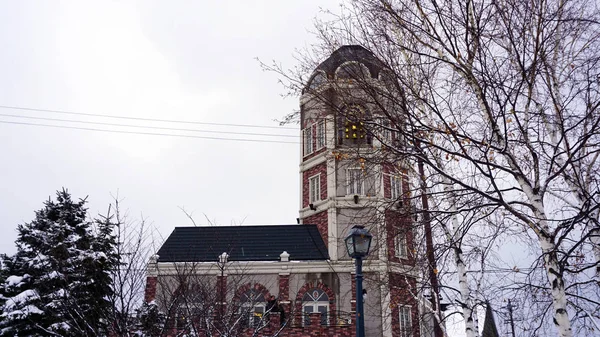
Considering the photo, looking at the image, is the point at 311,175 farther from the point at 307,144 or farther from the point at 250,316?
the point at 250,316

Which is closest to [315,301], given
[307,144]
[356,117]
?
[307,144]

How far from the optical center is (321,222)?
27.6 meters

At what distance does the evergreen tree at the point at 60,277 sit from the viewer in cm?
1304

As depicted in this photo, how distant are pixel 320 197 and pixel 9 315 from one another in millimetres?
15554

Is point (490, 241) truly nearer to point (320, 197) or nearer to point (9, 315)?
point (9, 315)

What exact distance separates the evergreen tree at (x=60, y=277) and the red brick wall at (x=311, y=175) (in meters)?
11.7

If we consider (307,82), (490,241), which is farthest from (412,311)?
(307,82)

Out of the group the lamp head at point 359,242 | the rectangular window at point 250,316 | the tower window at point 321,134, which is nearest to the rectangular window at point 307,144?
the tower window at point 321,134

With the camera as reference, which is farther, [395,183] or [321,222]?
[321,222]

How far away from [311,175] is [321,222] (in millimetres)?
2927

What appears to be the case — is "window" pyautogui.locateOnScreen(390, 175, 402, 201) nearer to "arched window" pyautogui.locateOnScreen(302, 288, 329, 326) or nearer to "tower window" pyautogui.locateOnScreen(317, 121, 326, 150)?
"tower window" pyautogui.locateOnScreen(317, 121, 326, 150)

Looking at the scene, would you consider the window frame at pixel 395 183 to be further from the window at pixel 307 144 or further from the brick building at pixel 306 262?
the window at pixel 307 144

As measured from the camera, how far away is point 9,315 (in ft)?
58.2

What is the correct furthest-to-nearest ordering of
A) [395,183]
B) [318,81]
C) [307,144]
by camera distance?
[307,144], [395,183], [318,81]
